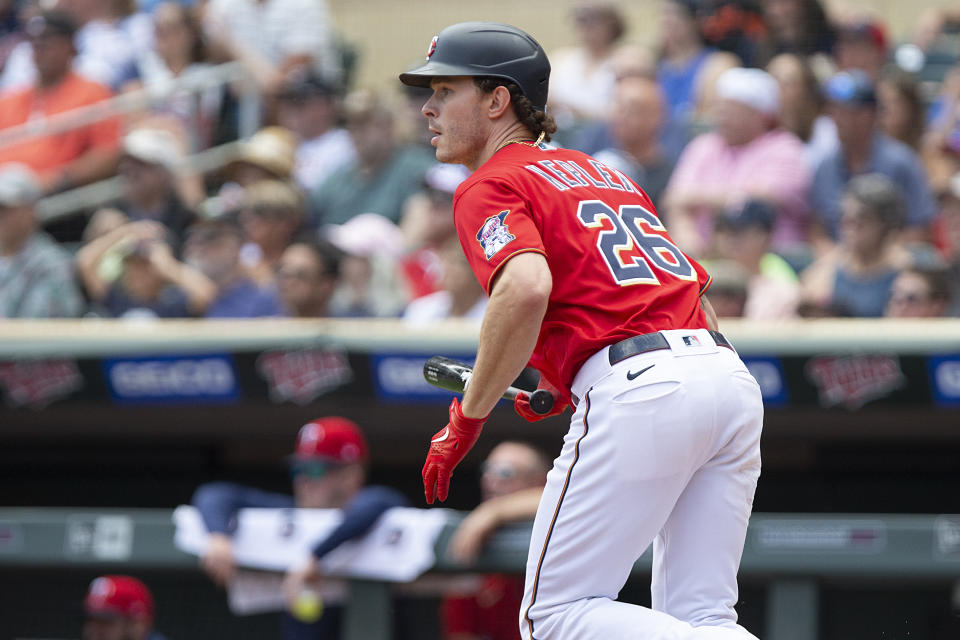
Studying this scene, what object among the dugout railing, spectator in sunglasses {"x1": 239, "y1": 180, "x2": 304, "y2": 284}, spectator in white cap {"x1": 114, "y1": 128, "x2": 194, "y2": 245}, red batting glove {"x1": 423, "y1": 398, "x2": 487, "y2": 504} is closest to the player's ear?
red batting glove {"x1": 423, "y1": 398, "x2": 487, "y2": 504}

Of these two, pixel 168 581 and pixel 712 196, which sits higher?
pixel 712 196

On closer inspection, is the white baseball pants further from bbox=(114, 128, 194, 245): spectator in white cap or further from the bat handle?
bbox=(114, 128, 194, 245): spectator in white cap

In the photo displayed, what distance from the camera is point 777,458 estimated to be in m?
6.28

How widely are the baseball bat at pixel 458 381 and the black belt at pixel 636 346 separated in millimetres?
184

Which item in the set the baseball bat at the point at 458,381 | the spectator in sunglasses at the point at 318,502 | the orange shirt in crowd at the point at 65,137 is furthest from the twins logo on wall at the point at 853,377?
the orange shirt in crowd at the point at 65,137

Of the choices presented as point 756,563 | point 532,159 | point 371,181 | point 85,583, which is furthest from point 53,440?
point 532,159

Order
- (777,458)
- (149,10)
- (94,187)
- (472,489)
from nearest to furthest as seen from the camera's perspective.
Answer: (777,458) < (472,489) < (94,187) < (149,10)

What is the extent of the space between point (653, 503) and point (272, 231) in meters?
4.36

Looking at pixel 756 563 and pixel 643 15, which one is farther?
pixel 643 15

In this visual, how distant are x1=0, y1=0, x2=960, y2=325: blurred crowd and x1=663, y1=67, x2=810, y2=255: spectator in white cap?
11 mm

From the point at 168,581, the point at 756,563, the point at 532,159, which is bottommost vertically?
the point at 168,581

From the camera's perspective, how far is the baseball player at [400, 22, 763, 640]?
2783 mm

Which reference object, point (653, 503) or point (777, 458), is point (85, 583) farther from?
point (653, 503)

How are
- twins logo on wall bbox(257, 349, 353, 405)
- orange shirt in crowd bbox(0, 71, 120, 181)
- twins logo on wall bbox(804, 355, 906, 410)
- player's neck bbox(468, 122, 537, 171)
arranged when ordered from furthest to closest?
1. orange shirt in crowd bbox(0, 71, 120, 181)
2. twins logo on wall bbox(257, 349, 353, 405)
3. twins logo on wall bbox(804, 355, 906, 410)
4. player's neck bbox(468, 122, 537, 171)
